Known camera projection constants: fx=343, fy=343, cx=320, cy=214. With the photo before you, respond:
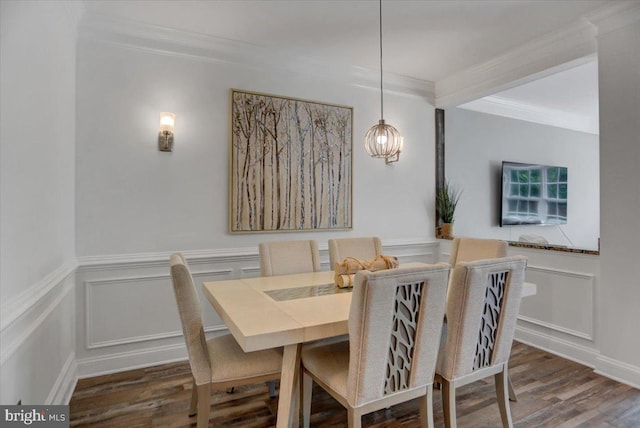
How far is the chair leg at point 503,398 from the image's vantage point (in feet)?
5.94

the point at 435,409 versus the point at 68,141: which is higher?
the point at 68,141

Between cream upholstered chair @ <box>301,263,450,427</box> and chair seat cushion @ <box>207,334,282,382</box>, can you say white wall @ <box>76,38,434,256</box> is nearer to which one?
chair seat cushion @ <box>207,334,282,382</box>

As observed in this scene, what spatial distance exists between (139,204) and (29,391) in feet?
4.78

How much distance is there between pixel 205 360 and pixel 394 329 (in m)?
0.91

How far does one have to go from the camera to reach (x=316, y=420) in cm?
199

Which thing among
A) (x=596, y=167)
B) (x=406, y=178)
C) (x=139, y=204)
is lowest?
(x=139, y=204)

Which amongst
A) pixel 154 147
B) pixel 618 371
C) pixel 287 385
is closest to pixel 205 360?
pixel 287 385

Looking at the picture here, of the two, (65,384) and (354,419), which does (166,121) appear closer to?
(65,384)

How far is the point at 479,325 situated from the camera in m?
1.70

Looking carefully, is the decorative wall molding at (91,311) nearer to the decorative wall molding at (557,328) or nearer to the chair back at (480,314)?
the chair back at (480,314)

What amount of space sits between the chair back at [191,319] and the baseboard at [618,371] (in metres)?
2.80

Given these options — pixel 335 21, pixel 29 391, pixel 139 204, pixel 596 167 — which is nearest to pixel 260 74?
pixel 335 21

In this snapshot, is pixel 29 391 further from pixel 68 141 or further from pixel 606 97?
pixel 606 97

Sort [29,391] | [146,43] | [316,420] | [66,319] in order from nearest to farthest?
[29,391] < [316,420] < [66,319] < [146,43]
